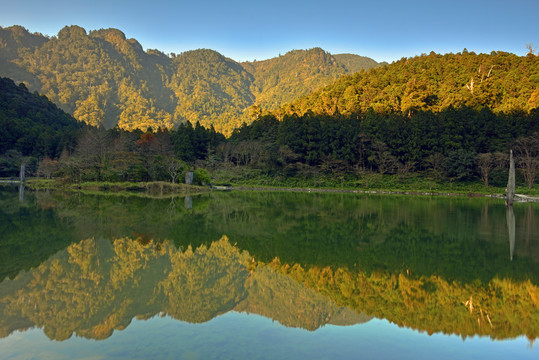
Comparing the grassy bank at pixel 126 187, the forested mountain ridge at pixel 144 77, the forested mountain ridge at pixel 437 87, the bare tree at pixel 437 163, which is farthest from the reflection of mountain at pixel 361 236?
the forested mountain ridge at pixel 144 77

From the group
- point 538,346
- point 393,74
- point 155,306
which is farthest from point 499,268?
point 393,74

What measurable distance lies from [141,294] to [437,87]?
→ 59724mm

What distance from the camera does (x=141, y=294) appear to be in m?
5.14

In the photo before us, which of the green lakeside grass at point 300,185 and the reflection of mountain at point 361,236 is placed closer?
the reflection of mountain at point 361,236

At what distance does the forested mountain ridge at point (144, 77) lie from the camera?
344 feet

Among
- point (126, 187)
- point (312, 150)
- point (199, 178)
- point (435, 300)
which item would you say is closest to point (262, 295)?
point (435, 300)

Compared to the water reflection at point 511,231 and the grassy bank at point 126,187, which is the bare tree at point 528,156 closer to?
the water reflection at point 511,231

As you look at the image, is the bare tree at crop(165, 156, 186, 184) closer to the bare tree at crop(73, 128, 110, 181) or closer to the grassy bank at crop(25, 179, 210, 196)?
the grassy bank at crop(25, 179, 210, 196)

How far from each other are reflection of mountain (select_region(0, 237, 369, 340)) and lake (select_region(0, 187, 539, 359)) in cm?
2

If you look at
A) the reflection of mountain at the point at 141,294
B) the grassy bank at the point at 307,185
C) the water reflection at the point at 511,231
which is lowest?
the reflection of mountain at the point at 141,294

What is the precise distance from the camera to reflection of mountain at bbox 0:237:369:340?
14.1ft

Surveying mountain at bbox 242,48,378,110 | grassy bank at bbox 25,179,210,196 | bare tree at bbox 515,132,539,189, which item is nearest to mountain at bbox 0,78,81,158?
grassy bank at bbox 25,179,210,196

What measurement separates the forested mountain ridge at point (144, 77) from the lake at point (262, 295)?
70469 millimetres

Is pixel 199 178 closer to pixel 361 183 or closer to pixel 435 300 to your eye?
pixel 361 183
